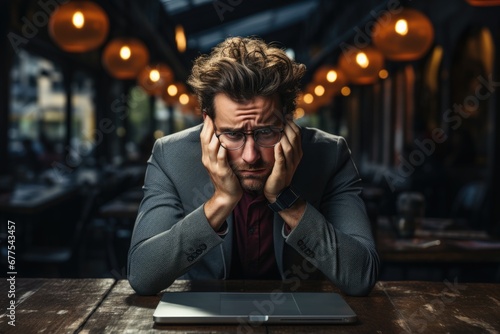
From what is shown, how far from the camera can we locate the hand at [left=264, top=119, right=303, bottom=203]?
1.95 m

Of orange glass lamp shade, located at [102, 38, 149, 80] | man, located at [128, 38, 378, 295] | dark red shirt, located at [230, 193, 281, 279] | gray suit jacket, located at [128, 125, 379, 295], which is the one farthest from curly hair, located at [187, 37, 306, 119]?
orange glass lamp shade, located at [102, 38, 149, 80]

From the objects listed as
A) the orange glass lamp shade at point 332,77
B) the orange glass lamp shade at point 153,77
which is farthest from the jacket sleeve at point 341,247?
the orange glass lamp shade at point 332,77

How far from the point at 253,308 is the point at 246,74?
0.74 m

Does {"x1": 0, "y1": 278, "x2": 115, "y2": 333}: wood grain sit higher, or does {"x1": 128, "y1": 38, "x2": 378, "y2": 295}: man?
{"x1": 128, "y1": 38, "x2": 378, "y2": 295}: man

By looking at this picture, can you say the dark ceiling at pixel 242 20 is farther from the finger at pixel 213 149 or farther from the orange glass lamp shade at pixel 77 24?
the finger at pixel 213 149

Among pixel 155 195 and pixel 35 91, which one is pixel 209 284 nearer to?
pixel 155 195

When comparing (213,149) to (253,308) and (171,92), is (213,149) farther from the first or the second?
(171,92)

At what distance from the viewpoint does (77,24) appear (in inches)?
188

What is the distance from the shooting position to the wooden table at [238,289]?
1.44 metres

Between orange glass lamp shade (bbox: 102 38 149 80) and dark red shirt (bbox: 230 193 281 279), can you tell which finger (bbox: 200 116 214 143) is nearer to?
dark red shirt (bbox: 230 193 281 279)

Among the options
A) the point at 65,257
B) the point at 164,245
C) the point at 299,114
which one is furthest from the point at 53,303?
the point at 65,257

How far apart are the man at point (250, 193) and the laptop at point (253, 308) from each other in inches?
7.9

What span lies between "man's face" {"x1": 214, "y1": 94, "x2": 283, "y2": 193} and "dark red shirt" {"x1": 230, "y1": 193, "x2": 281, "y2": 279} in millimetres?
187

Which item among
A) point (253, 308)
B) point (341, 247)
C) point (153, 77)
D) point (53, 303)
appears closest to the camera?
point (253, 308)
